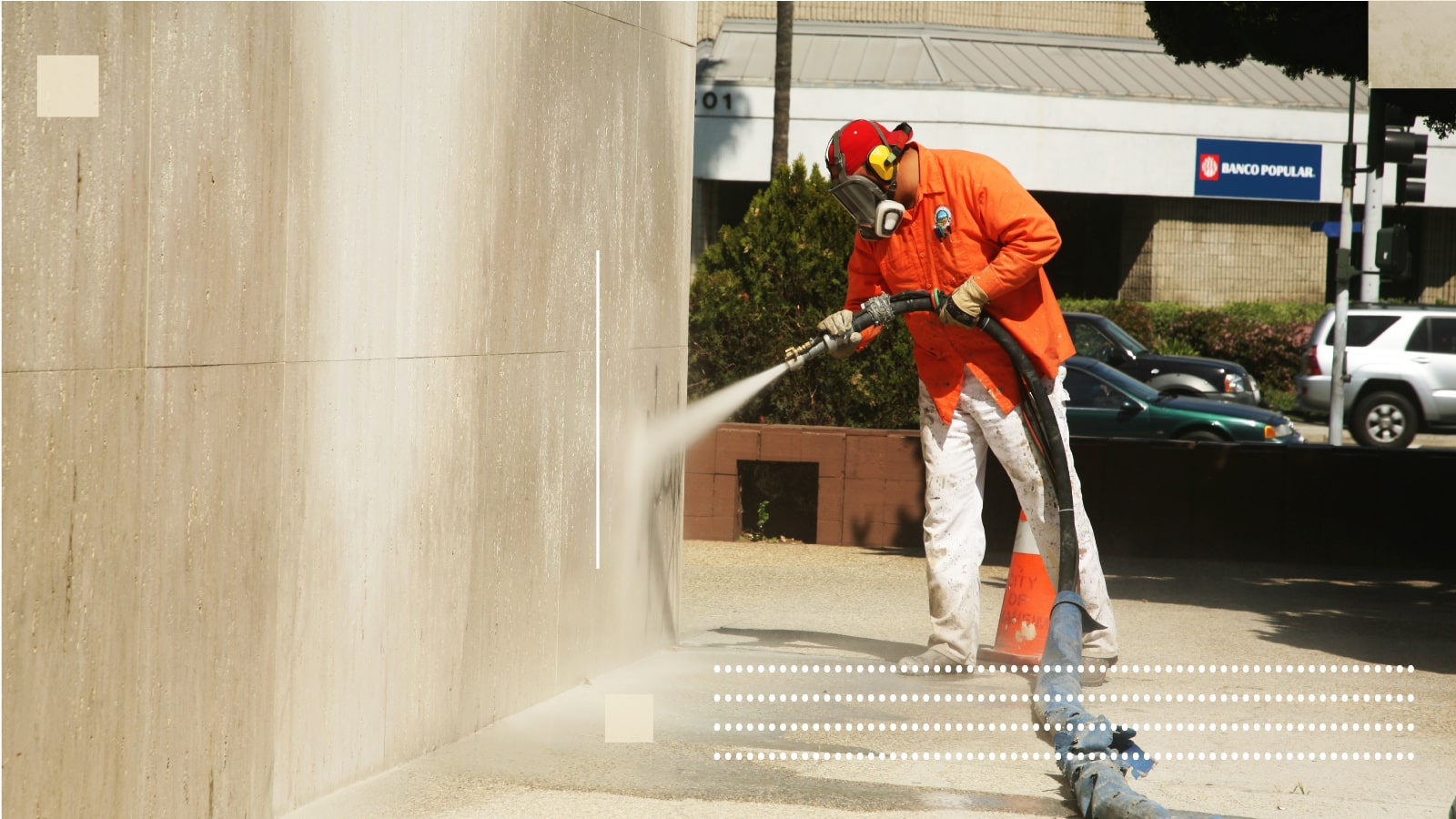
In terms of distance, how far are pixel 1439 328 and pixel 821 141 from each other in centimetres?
1051

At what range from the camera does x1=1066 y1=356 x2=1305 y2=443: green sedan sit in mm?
14883

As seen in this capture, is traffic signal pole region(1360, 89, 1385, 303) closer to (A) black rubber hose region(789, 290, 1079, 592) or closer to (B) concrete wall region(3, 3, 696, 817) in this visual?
(A) black rubber hose region(789, 290, 1079, 592)

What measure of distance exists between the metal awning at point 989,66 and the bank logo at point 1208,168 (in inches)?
39.4

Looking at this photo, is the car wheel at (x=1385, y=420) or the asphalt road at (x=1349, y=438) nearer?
the car wheel at (x=1385, y=420)

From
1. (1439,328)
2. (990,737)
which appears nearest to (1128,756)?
(990,737)

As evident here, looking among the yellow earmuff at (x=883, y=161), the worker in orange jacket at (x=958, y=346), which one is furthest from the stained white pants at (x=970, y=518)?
the yellow earmuff at (x=883, y=161)

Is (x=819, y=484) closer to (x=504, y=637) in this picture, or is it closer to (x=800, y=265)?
(x=800, y=265)

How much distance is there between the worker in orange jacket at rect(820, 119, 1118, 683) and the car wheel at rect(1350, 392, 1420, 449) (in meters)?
16.8

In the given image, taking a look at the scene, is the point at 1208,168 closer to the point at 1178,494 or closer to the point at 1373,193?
the point at 1373,193

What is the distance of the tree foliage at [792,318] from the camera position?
10883 mm

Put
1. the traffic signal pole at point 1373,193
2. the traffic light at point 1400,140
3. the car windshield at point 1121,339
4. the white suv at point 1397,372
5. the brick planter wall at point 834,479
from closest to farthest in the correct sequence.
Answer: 1. the traffic signal pole at point 1373,193
2. the traffic light at point 1400,140
3. the brick planter wall at point 834,479
4. the car windshield at point 1121,339
5. the white suv at point 1397,372

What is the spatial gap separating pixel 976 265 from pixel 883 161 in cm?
52
